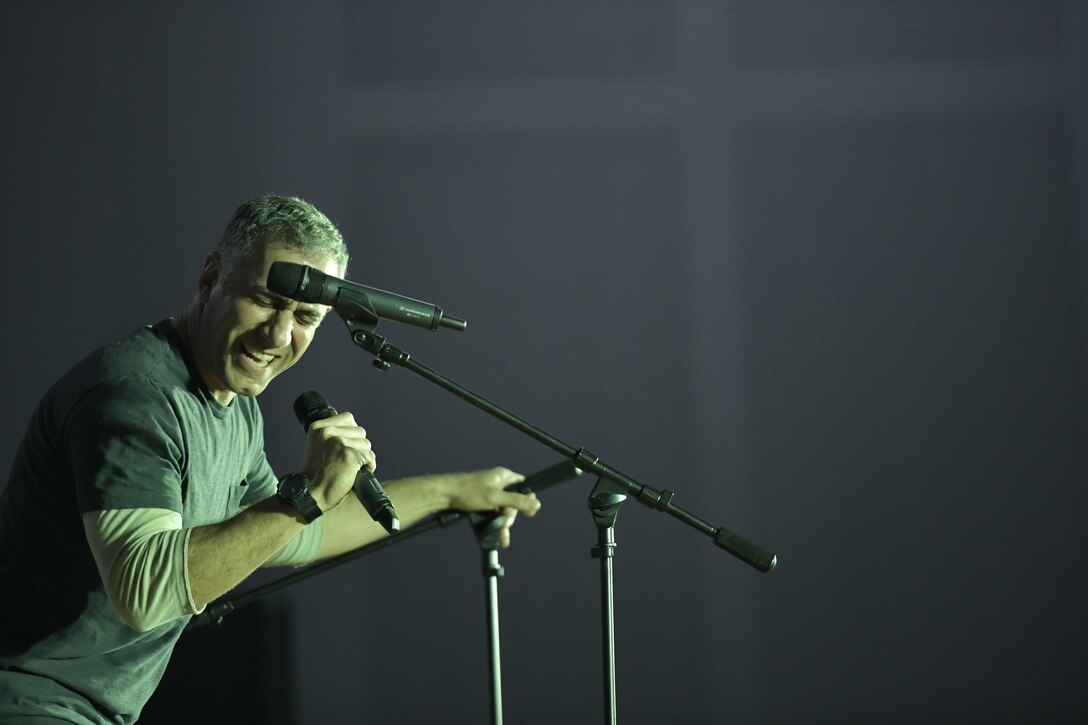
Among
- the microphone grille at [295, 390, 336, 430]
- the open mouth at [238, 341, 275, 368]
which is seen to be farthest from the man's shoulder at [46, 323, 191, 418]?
the microphone grille at [295, 390, 336, 430]

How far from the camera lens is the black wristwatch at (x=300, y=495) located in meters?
1.41

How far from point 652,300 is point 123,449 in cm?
160

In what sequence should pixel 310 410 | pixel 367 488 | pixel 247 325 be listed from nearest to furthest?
pixel 367 488, pixel 310 410, pixel 247 325

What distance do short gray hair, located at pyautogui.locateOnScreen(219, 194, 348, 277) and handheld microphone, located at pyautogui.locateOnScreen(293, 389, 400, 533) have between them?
32 cm

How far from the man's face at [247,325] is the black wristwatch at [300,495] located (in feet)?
1.19

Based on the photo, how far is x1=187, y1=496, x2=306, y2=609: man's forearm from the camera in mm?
1438

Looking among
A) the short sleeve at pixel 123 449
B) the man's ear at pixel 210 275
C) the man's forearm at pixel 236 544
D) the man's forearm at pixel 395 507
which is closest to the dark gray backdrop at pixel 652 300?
the man's forearm at pixel 395 507

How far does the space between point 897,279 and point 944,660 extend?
1.07 metres

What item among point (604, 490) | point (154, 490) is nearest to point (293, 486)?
point (154, 490)

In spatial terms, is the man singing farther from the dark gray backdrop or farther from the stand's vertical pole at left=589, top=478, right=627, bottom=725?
the dark gray backdrop

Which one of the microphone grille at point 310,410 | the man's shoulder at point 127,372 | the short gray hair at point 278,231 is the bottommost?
the microphone grille at point 310,410

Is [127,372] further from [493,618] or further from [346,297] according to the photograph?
[493,618]

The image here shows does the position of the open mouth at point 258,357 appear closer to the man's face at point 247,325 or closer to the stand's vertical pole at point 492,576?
the man's face at point 247,325

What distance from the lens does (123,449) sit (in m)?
1.46
